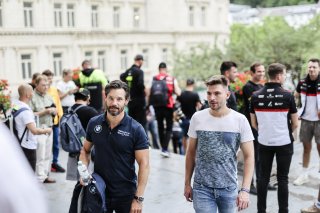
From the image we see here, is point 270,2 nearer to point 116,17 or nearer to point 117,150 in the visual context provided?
point 116,17

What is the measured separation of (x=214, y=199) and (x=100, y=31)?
29127 mm

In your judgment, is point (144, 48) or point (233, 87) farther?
point (144, 48)

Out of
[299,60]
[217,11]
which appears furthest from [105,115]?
[217,11]

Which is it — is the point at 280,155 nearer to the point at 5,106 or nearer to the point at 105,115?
the point at 105,115

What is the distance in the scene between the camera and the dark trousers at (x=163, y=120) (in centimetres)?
936

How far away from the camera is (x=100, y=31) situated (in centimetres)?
3241

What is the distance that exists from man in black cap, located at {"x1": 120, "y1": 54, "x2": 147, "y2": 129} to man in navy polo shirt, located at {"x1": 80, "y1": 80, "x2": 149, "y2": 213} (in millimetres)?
5051

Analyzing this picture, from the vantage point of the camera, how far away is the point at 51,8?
2780 cm

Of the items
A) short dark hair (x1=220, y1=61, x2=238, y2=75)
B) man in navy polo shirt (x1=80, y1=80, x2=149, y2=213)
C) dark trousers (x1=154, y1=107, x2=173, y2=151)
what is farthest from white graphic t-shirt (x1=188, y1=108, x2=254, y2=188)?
dark trousers (x1=154, y1=107, x2=173, y2=151)

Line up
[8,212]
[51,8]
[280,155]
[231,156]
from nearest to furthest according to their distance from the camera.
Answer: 1. [8,212]
2. [231,156]
3. [280,155]
4. [51,8]

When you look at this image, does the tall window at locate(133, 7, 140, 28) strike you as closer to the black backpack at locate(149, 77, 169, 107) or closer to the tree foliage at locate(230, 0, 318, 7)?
the black backpack at locate(149, 77, 169, 107)

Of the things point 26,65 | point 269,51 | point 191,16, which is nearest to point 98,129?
point 26,65

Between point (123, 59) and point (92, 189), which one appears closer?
point (92, 189)

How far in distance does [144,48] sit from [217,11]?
32.7 ft
